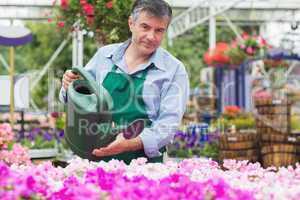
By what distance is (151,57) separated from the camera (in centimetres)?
200

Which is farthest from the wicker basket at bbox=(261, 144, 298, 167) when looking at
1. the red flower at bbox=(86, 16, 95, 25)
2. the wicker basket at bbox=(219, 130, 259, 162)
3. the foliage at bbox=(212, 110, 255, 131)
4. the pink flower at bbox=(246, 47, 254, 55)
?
the pink flower at bbox=(246, 47, 254, 55)

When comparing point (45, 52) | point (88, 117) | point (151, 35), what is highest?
point (45, 52)

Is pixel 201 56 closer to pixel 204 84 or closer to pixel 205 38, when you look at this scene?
pixel 205 38

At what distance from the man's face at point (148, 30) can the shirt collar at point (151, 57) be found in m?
0.03

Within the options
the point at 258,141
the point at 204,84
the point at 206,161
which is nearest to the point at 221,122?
the point at 258,141

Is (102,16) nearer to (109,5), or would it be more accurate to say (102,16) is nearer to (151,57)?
(109,5)

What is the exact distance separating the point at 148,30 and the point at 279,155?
4.38 m

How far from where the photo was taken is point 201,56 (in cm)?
1866

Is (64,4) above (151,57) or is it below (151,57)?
above

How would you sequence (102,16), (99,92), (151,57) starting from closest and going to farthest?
(99,92)
(151,57)
(102,16)

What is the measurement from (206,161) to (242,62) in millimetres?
9964

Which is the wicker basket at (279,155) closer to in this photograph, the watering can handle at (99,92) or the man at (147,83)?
the man at (147,83)

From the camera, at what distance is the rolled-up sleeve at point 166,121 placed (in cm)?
186

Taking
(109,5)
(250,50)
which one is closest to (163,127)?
(109,5)
